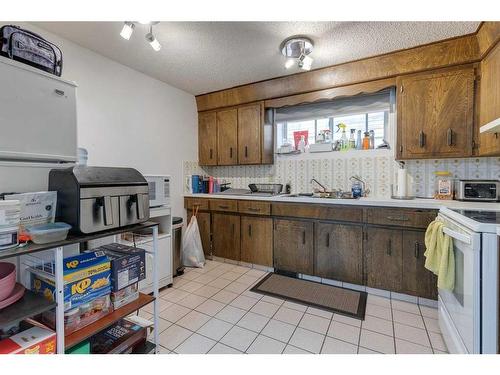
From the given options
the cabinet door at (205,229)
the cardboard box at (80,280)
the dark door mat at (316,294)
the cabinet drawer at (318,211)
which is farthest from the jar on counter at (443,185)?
the cardboard box at (80,280)

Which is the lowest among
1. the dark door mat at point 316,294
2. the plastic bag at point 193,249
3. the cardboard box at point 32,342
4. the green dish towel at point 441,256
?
the dark door mat at point 316,294

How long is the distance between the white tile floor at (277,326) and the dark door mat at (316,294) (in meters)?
0.07

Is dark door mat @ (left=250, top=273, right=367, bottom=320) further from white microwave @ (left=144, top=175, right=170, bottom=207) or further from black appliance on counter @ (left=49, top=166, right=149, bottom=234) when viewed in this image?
black appliance on counter @ (left=49, top=166, right=149, bottom=234)

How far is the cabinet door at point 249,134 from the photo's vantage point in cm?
318

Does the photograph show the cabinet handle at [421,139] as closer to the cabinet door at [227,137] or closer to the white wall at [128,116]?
the cabinet door at [227,137]

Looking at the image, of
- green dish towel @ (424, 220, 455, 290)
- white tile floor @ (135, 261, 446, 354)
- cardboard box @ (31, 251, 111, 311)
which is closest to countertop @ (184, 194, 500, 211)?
green dish towel @ (424, 220, 455, 290)

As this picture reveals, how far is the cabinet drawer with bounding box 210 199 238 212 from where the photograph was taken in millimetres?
3033

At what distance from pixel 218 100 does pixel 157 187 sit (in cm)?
167

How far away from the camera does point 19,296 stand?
100cm

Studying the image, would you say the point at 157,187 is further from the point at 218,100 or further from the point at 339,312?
the point at 339,312

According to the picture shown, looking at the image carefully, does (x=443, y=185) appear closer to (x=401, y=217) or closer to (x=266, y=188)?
(x=401, y=217)
